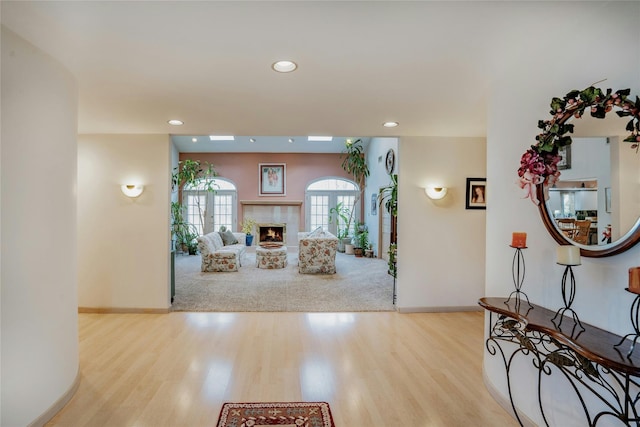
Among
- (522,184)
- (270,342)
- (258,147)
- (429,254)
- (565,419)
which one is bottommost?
(270,342)

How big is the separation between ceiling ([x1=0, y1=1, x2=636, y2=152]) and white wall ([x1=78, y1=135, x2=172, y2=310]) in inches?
38.5

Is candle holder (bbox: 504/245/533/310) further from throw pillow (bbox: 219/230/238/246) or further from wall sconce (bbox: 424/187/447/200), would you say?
throw pillow (bbox: 219/230/238/246)

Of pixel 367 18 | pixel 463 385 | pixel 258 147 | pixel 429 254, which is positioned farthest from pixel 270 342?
pixel 258 147

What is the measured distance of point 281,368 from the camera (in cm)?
286

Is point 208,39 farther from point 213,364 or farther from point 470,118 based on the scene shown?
point 470,118

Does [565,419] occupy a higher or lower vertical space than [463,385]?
higher

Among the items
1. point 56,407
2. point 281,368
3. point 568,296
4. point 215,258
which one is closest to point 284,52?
point 568,296

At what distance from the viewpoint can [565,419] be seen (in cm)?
181

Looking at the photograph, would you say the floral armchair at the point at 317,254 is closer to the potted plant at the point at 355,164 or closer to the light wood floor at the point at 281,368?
the light wood floor at the point at 281,368

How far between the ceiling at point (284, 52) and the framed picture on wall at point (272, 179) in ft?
23.1

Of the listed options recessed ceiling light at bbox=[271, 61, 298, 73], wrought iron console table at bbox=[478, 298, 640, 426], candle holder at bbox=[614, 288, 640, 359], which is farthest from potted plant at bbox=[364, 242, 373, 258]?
candle holder at bbox=[614, 288, 640, 359]

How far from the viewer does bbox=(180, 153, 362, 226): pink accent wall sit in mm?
10406

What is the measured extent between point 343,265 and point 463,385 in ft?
17.7

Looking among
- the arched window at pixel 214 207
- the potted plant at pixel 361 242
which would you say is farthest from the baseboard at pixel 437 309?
the arched window at pixel 214 207
